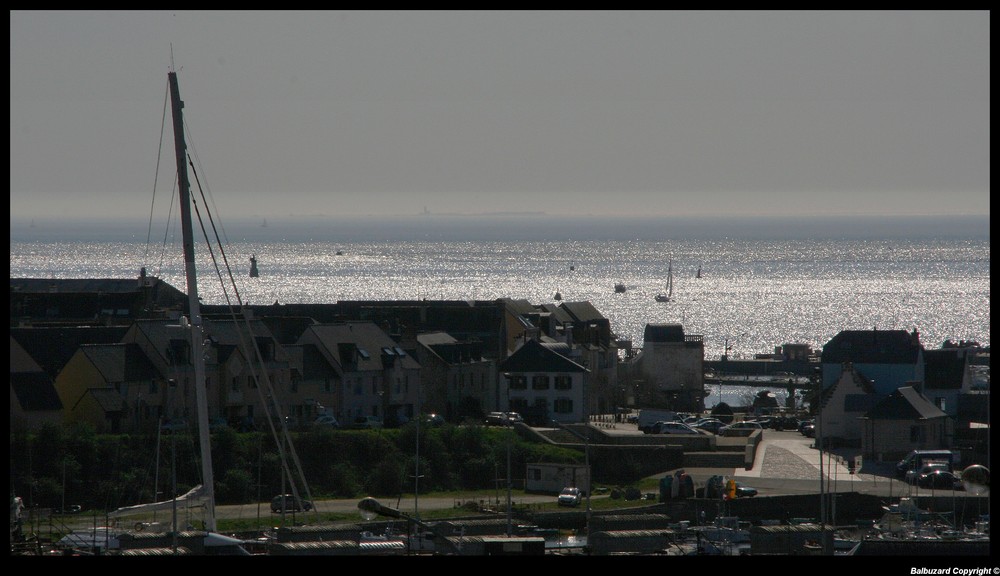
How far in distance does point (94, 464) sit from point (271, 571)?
114 feet

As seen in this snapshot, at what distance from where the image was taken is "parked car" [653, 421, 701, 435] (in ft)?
181

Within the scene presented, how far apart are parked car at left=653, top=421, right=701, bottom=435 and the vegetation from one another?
5403mm

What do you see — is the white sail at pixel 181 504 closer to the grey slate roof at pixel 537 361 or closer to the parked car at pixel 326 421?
the parked car at pixel 326 421

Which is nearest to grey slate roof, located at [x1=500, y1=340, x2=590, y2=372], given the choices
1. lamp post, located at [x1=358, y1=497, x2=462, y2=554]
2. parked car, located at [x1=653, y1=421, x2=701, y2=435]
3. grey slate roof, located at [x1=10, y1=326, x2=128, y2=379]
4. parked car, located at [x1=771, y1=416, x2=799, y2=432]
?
parked car, located at [x1=653, y1=421, x2=701, y2=435]

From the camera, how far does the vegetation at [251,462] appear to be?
40.8 meters

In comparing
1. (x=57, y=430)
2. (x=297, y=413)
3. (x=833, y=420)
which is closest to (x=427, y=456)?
(x=297, y=413)

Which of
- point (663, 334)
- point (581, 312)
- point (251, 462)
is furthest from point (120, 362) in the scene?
point (581, 312)

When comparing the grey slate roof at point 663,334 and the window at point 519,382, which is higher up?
the grey slate roof at point 663,334

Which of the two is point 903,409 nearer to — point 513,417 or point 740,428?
point 740,428

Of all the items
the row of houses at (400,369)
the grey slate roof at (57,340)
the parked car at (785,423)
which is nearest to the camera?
the row of houses at (400,369)

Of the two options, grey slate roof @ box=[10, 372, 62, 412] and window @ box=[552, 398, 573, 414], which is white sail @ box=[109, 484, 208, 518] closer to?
grey slate roof @ box=[10, 372, 62, 412]

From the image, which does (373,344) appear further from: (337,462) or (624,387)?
(624,387)

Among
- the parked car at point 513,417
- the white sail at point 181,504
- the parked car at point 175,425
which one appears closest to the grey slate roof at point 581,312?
the parked car at point 513,417

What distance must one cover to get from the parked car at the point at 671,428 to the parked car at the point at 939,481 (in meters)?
12.0
